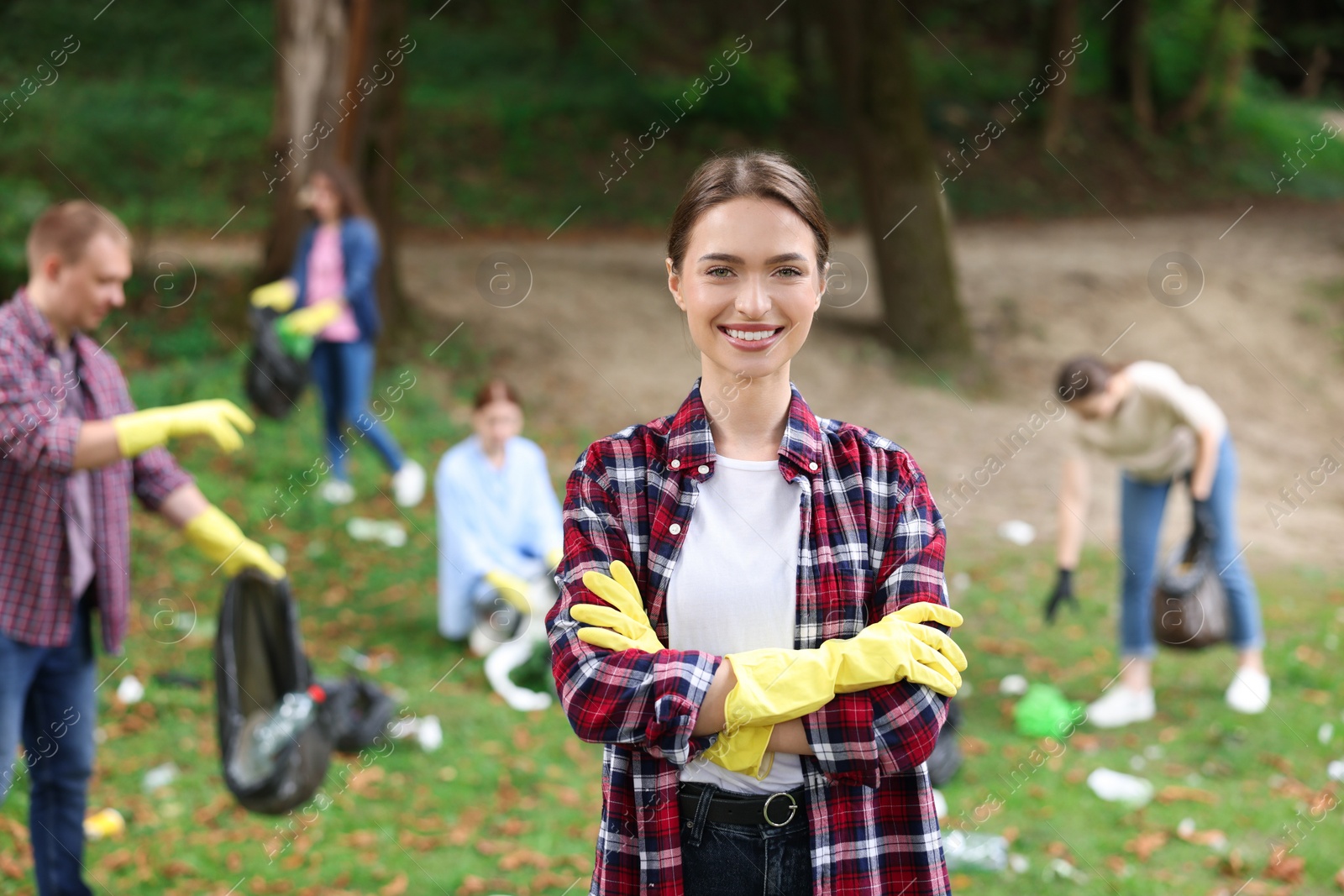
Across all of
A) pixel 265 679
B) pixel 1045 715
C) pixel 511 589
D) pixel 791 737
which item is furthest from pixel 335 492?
pixel 791 737

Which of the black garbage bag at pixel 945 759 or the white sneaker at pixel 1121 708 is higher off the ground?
the white sneaker at pixel 1121 708

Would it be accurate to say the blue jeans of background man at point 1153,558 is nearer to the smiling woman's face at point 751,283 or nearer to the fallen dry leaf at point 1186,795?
the fallen dry leaf at point 1186,795

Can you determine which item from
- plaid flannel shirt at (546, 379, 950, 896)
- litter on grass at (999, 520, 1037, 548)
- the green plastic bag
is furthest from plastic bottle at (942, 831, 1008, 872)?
litter on grass at (999, 520, 1037, 548)

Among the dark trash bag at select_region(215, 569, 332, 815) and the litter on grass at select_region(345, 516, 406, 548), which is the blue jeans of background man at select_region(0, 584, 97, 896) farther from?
the litter on grass at select_region(345, 516, 406, 548)

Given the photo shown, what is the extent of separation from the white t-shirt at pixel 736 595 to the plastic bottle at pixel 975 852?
247 cm

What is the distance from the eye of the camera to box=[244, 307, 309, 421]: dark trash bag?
265 inches

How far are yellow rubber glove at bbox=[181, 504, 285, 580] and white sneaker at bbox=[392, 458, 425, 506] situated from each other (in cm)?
389

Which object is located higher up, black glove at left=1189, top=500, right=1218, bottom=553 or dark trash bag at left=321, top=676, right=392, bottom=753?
black glove at left=1189, top=500, right=1218, bottom=553

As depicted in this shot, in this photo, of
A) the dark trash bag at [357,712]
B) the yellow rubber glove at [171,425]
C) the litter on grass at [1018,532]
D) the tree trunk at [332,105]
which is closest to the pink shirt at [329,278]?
the tree trunk at [332,105]

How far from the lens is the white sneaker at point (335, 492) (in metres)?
7.61

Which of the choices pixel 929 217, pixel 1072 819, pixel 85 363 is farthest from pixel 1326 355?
pixel 85 363

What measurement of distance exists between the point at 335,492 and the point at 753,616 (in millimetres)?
6225

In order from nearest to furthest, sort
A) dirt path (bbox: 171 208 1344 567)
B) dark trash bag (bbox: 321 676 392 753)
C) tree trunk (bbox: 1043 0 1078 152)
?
dark trash bag (bbox: 321 676 392 753), dirt path (bbox: 171 208 1344 567), tree trunk (bbox: 1043 0 1078 152)

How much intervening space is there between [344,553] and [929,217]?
652 cm
